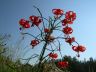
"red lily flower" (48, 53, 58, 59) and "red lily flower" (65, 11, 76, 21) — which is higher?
"red lily flower" (65, 11, 76, 21)

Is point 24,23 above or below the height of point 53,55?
above

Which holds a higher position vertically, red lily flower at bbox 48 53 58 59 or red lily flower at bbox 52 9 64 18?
red lily flower at bbox 52 9 64 18

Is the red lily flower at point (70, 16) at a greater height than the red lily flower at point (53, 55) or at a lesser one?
greater

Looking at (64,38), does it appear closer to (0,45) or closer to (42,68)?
(42,68)

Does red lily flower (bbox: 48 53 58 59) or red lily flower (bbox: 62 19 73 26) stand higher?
red lily flower (bbox: 62 19 73 26)

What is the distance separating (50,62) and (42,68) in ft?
1.91

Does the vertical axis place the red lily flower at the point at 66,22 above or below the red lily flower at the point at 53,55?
above

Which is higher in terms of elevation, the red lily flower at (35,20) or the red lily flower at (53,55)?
the red lily flower at (35,20)

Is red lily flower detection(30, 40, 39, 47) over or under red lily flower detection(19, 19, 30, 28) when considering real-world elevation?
under

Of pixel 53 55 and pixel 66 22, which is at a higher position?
pixel 66 22

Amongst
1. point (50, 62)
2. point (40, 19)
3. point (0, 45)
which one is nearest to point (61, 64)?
point (50, 62)

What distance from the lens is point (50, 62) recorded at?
7.44 metres

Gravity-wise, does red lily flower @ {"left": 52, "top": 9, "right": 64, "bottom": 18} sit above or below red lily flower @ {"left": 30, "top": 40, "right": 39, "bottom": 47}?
above

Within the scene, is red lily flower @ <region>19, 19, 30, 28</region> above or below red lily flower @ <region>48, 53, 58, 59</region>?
above
